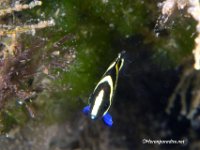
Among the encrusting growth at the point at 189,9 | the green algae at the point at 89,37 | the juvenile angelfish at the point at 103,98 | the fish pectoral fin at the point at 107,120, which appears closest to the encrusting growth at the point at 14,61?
the green algae at the point at 89,37

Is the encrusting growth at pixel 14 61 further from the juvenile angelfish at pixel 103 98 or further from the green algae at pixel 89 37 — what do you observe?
the juvenile angelfish at pixel 103 98

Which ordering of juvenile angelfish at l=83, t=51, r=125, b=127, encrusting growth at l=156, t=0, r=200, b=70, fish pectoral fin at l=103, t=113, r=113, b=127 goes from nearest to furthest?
juvenile angelfish at l=83, t=51, r=125, b=127 → fish pectoral fin at l=103, t=113, r=113, b=127 → encrusting growth at l=156, t=0, r=200, b=70

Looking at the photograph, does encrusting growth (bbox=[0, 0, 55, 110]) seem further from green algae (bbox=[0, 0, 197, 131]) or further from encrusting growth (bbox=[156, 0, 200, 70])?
encrusting growth (bbox=[156, 0, 200, 70])

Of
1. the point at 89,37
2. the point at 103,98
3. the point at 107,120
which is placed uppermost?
the point at 89,37

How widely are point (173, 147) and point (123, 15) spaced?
3.27m

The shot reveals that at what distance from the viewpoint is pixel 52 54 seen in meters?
3.10

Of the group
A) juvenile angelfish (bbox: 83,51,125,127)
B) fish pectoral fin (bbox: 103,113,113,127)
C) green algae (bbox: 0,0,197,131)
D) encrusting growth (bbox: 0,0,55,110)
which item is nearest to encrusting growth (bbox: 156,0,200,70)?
green algae (bbox: 0,0,197,131)

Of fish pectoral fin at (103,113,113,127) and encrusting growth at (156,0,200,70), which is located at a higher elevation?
encrusting growth at (156,0,200,70)

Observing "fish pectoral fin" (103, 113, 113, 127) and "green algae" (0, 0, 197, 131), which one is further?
"green algae" (0, 0, 197, 131)

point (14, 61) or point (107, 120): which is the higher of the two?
point (14, 61)

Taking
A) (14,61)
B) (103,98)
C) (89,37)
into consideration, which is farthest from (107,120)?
(89,37)

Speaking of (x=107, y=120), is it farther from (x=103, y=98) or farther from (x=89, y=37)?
(x=89, y=37)

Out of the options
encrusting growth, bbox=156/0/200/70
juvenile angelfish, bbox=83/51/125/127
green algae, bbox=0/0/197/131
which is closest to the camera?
juvenile angelfish, bbox=83/51/125/127

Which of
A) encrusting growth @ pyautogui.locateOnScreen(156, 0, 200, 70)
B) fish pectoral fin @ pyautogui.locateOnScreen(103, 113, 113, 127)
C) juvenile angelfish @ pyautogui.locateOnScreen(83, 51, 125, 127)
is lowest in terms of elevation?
fish pectoral fin @ pyautogui.locateOnScreen(103, 113, 113, 127)
